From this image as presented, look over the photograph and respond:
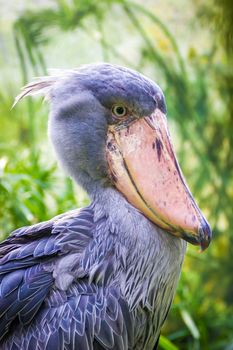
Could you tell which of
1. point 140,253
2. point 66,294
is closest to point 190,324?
point 140,253

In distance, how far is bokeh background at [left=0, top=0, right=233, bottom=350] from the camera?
4.82 meters

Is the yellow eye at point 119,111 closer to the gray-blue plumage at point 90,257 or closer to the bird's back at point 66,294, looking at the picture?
the gray-blue plumage at point 90,257

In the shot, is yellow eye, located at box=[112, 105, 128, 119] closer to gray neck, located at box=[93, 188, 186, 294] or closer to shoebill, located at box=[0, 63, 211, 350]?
shoebill, located at box=[0, 63, 211, 350]

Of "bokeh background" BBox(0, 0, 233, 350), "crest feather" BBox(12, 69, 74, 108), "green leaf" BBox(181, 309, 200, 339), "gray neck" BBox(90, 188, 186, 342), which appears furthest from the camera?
"bokeh background" BBox(0, 0, 233, 350)

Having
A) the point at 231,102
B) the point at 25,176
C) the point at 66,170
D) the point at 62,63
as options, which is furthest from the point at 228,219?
the point at 66,170

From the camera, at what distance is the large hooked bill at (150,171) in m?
2.26

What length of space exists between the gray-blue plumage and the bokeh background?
199cm

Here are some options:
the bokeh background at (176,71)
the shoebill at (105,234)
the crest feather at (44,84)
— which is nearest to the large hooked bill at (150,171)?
the shoebill at (105,234)

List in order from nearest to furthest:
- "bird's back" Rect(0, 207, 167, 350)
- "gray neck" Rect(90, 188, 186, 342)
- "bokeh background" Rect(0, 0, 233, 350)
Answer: "bird's back" Rect(0, 207, 167, 350)
"gray neck" Rect(90, 188, 186, 342)
"bokeh background" Rect(0, 0, 233, 350)

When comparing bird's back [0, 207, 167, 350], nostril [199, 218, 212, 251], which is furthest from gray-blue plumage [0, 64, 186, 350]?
nostril [199, 218, 212, 251]

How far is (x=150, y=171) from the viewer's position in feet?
7.59

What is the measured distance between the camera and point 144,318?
234 centimetres

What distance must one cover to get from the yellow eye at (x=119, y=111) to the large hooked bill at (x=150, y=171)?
4 centimetres

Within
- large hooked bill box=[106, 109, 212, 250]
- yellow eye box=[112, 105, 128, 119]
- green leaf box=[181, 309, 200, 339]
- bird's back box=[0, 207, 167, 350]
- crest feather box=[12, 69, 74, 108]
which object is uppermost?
crest feather box=[12, 69, 74, 108]
